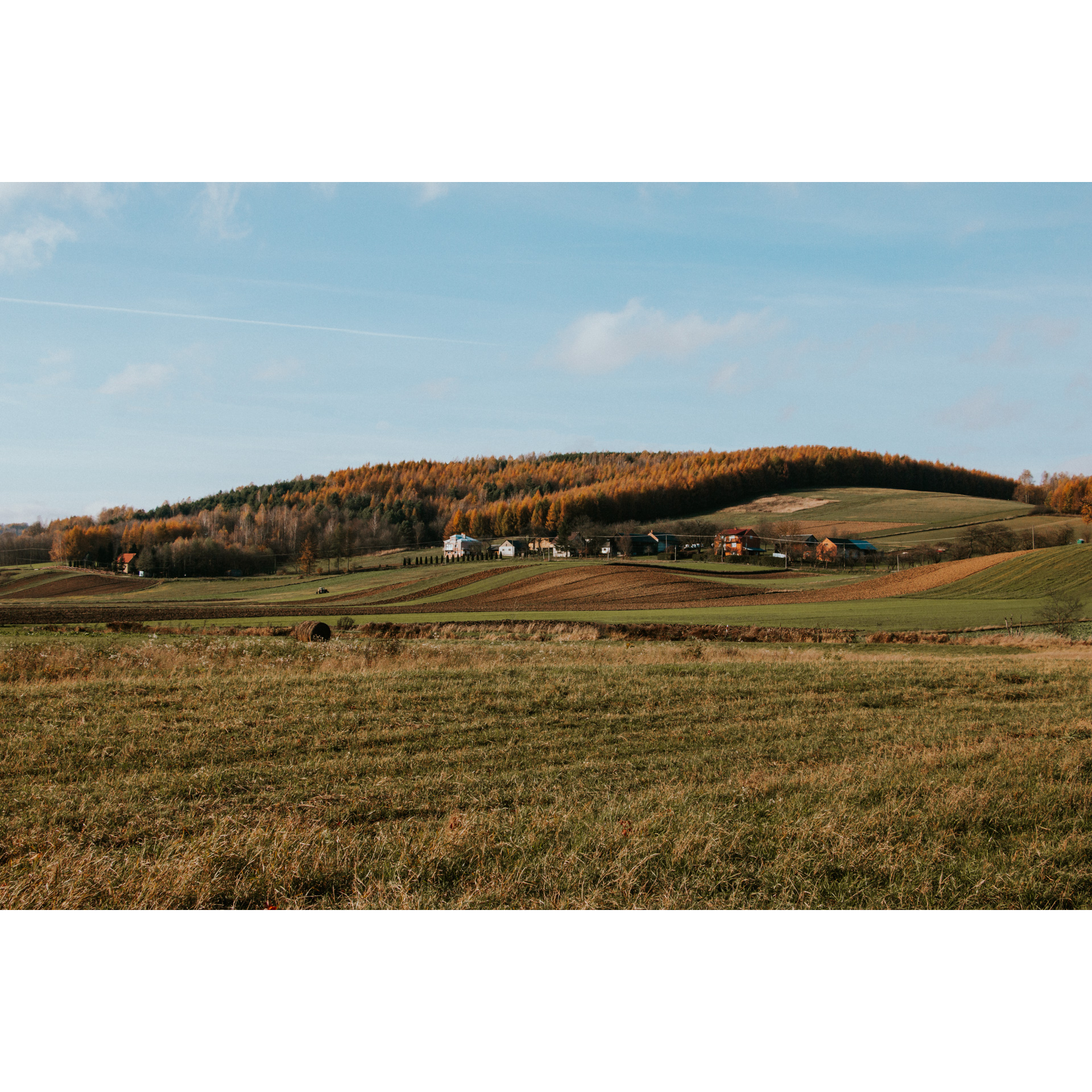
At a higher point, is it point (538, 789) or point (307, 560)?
point (307, 560)

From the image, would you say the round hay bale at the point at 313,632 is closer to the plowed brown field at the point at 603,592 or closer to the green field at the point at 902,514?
the plowed brown field at the point at 603,592

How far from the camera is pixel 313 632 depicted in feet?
101

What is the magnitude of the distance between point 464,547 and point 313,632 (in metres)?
94.2

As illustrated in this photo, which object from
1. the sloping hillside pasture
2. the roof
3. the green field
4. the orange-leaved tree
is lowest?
the sloping hillside pasture

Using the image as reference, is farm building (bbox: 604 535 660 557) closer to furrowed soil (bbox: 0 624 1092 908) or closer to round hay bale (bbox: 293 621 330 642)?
round hay bale (bbox: 293 621 330 642)

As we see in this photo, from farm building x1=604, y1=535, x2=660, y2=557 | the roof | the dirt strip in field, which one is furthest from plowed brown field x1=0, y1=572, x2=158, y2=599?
the roof

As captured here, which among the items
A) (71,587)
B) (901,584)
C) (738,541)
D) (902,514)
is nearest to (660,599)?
(901,584)

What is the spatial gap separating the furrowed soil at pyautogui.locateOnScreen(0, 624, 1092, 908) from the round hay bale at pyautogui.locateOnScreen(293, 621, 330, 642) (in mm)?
13279

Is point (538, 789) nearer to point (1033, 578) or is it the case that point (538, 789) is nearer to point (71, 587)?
point (1033, 578)

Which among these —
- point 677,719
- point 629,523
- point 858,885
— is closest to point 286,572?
point 629,523

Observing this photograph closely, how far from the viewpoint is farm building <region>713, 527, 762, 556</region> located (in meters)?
99.3

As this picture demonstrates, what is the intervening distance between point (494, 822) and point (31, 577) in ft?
247

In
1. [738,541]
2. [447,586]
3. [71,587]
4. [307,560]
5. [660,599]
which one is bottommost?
[660,599]

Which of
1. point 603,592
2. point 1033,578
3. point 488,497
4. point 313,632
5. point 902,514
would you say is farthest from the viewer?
point 488,497
